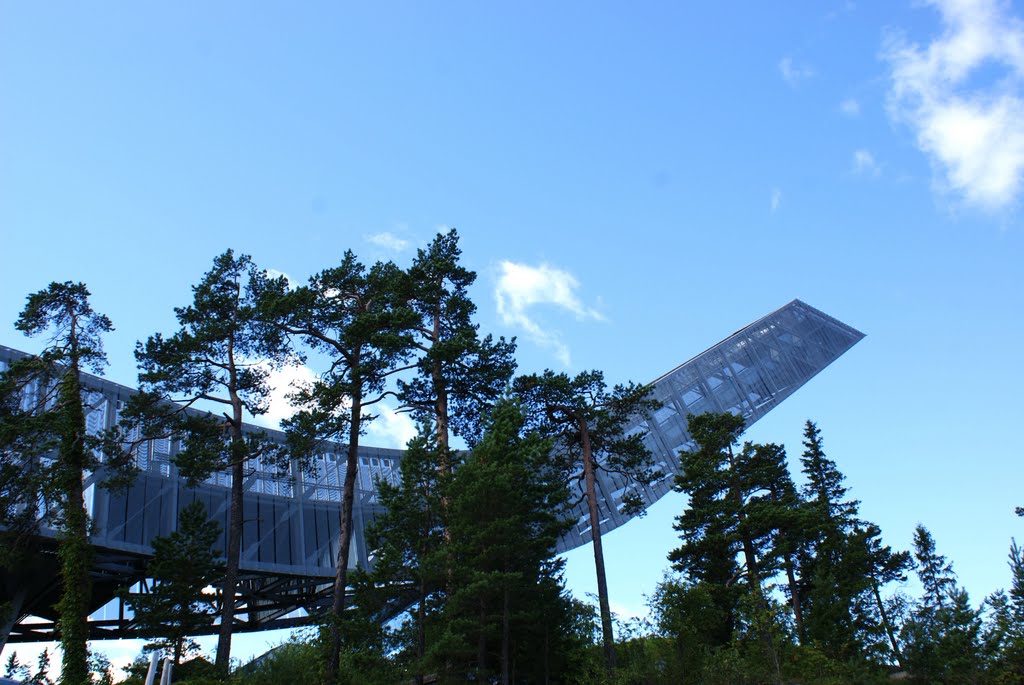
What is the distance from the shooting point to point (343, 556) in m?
23.1

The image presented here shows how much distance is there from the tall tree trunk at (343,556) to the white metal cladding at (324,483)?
8.73 m

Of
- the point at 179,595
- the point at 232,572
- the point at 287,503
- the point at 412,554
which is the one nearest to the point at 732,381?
the point at 287,503

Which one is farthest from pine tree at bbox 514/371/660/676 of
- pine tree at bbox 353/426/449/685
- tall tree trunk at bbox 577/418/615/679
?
pine tree at bbox 353/426/449/685

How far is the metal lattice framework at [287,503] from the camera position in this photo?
125 feet

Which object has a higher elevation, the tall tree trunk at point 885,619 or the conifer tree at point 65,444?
the conifer tree at point 65,444

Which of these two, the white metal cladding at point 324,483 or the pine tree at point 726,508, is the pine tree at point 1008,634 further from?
the white metal cladding at point 324,483

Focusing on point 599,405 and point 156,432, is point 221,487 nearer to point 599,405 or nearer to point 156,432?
point 156,432

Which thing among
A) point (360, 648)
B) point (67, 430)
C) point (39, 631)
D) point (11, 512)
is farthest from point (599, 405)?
point (39, 631)

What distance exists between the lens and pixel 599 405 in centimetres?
2780

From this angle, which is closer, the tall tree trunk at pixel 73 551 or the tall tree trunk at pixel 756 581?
the tall tree trunk at pixel 756 581

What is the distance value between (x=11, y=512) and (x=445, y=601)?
13.7m

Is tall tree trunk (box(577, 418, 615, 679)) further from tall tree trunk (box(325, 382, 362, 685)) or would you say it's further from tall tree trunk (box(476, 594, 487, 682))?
tall tree trunk (box(325, 382, 362, 685))

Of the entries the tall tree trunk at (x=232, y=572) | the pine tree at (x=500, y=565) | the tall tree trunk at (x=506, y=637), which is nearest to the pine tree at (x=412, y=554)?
the pine tree at (x=500, y=565)

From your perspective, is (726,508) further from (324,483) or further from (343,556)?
(324,483)
